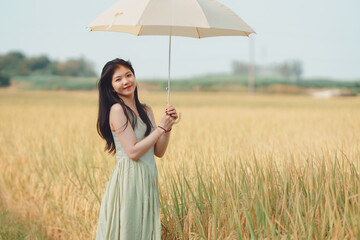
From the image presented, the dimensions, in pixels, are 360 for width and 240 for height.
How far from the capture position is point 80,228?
11.6 feet

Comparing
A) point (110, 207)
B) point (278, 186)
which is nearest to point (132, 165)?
point (110, 207)

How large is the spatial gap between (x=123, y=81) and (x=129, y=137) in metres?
0.34

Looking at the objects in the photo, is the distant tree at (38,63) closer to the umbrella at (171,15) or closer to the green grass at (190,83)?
the green grass at (190,83)

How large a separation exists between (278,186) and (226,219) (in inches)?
16.7

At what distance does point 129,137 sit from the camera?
7.54 feet

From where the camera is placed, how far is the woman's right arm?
88.9 inches

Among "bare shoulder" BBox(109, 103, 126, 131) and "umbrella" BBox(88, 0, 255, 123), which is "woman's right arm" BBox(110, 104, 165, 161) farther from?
"umbrella" BBox(88, 0, 255, 123)

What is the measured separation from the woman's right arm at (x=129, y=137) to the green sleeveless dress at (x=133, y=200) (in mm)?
Answer: 78

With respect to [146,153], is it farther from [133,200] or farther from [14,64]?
[14,64]

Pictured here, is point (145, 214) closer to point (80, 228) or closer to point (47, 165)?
point (80, 228)

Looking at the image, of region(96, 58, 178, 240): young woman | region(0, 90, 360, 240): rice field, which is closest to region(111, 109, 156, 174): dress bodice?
region(96, 58, 178, 240): young woman

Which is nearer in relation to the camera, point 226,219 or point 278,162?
point 226,219

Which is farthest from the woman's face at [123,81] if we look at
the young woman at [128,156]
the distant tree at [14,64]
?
the distant tree at [14,64]

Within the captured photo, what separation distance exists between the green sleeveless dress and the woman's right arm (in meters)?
0.08
